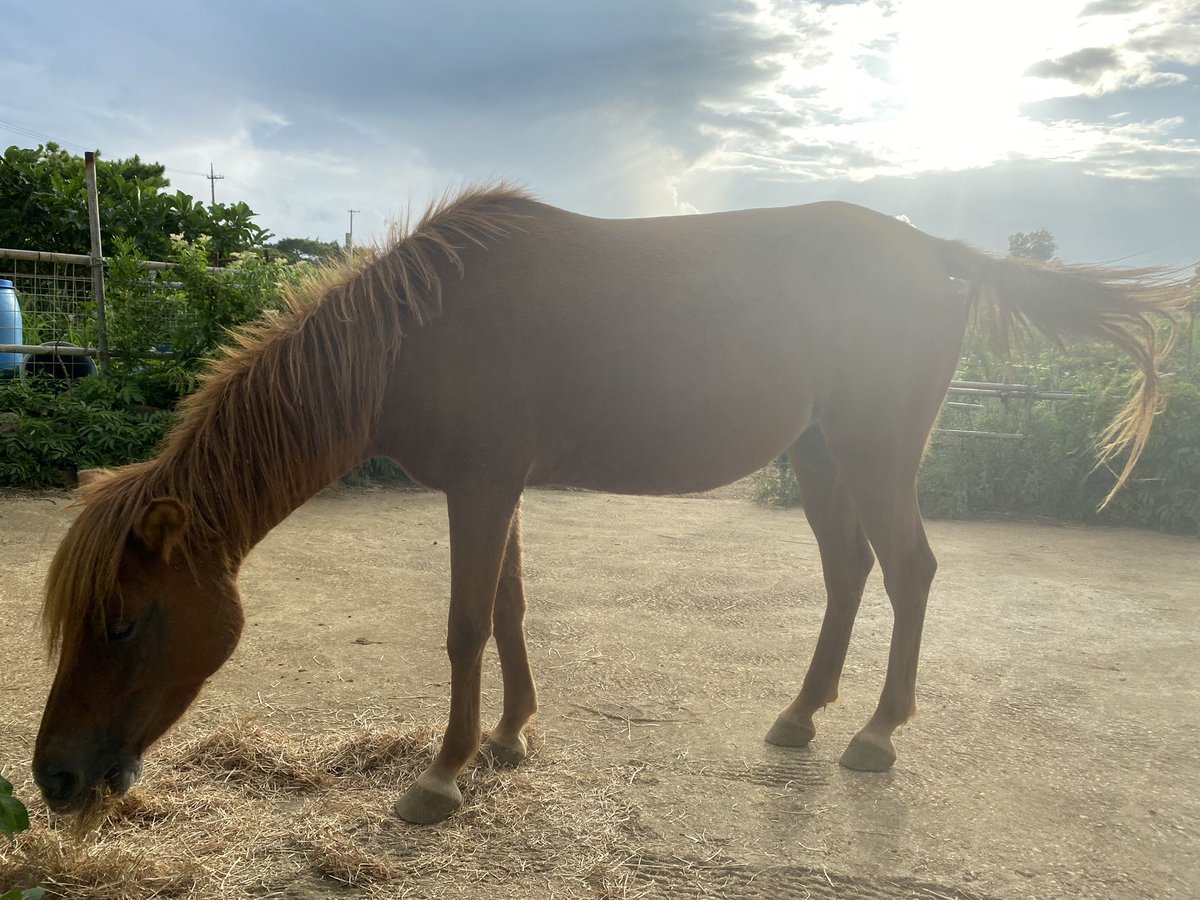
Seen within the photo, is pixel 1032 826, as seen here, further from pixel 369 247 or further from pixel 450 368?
pixel 369 247

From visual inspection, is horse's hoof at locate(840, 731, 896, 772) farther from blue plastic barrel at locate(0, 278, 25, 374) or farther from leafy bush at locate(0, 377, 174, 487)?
blue plastic barrel at locate(0, 278, 25, 374)

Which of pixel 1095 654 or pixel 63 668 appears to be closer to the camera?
pixel 63 668

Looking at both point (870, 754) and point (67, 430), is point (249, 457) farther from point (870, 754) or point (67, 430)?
point (67, 430)

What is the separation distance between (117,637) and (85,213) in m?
15.1

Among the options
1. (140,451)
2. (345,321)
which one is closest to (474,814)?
(345,321)

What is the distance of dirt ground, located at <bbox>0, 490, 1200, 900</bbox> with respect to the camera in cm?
246

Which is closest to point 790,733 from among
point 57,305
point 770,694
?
point 770,694

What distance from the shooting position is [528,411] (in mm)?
2674

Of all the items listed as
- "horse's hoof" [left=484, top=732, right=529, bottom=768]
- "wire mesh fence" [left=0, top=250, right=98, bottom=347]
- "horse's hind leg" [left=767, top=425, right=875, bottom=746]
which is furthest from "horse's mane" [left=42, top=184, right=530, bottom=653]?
"wire mesh fence" [left=0, top=250, right=98, bottom=347]

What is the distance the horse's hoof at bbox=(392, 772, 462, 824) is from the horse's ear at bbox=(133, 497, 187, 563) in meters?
1.11

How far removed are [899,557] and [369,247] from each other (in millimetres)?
2341

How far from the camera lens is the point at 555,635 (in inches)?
170

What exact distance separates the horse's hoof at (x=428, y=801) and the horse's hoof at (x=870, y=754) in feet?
4.94

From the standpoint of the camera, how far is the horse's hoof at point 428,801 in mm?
2592
